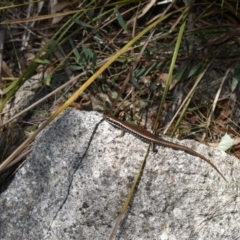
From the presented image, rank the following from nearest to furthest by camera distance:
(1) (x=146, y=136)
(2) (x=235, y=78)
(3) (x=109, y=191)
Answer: (3) (x=109, y=191) < (1) (x=146, y=136) < (2) (x=235, y=78)

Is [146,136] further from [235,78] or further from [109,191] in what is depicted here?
[235,78]

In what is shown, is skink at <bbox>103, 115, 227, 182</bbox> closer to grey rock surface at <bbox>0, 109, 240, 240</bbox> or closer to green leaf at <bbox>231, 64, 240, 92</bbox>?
grey rock surface at <bbox>0, 109, 240, 240</bbox>

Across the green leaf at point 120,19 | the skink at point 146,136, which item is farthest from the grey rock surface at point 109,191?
the green leaf at point 120,19

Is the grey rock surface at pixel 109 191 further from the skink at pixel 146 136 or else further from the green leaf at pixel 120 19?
the green leaf at pixel 120 19

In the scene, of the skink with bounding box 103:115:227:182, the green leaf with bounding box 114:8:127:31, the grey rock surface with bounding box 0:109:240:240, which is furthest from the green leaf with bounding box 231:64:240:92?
the green leaf with bounding box 114:8:127:31

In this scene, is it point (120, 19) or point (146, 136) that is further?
point (120, 19)

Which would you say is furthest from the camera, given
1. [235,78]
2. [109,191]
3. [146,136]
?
[235,78]

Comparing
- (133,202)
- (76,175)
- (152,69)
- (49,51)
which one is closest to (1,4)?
(49,51)

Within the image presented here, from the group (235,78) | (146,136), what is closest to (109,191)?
(146,136)
